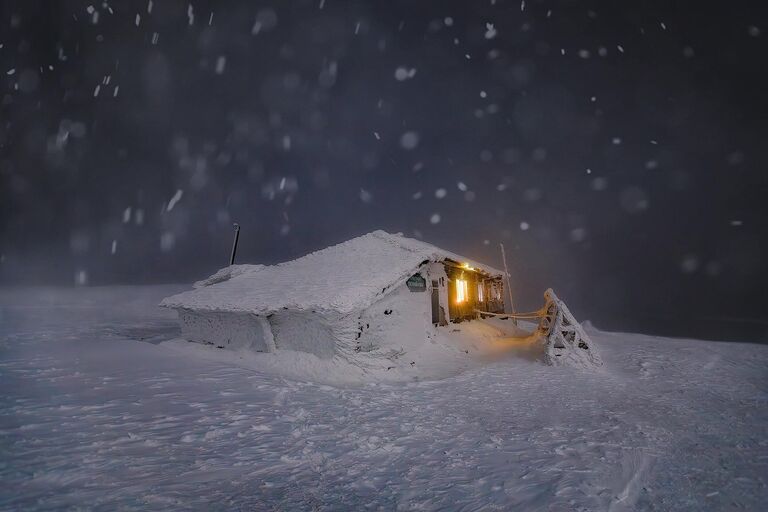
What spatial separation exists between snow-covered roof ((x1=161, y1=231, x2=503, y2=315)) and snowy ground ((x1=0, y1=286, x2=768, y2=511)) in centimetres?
252

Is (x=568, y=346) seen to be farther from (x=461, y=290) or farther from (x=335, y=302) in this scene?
(x=335, y=302)

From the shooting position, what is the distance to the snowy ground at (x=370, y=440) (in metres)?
4.14

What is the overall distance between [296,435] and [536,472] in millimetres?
3664

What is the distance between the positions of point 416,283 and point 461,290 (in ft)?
21.3

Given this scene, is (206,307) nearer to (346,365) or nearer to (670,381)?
(346,365)

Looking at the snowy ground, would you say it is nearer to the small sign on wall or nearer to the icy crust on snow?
the small sign on wall

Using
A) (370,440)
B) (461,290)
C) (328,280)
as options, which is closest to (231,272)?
(328,280)

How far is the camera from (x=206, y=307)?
45.5 ft

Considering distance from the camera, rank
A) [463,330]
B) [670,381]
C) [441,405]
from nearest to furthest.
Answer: [441,405] → [670,381] → [463,330]

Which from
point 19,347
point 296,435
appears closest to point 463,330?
point 296,435

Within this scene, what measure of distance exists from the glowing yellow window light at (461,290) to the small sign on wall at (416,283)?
523 centimetres

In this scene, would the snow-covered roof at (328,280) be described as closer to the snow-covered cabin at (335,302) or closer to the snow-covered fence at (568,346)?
the snow-covered cabin at (335,302)

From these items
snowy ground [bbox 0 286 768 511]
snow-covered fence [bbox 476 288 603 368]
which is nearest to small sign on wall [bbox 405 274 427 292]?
snowy ground [bbox 0 286 768 511]

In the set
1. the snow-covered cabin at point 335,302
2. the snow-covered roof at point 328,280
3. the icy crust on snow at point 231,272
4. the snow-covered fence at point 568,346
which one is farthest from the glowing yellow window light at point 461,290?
the icy crust on snow at point 231,272
